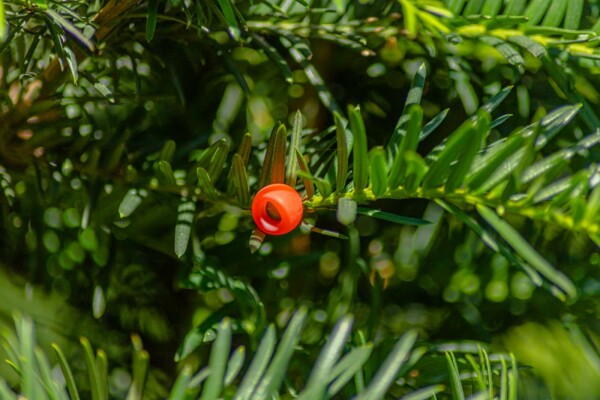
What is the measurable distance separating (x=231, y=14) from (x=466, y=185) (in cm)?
10

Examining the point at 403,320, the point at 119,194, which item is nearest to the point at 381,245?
the point at 403,320

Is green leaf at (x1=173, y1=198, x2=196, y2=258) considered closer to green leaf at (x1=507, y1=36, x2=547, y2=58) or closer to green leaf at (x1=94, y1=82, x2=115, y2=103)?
green leaf at (x1=94, y1=82, x2=115, y2=103)

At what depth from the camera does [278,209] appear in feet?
0.80

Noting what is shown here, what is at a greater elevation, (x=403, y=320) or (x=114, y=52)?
(x=114, y=52)

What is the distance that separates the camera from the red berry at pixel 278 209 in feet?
0.80

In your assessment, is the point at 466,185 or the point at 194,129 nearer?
the point at 466,185

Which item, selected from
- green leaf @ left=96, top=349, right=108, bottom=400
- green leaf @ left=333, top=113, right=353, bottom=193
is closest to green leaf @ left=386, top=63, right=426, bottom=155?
green leaf @ left=333, top=113, right=353, bottom=193

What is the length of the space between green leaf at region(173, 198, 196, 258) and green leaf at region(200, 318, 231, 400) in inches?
2.1

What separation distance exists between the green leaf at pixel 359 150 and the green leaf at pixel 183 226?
0.07 m

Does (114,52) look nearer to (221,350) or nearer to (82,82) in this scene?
(82,82)

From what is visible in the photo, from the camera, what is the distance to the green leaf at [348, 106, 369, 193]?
0.23 m

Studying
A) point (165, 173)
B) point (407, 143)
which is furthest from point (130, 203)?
point (407, 143)

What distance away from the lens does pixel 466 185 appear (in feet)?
0.81

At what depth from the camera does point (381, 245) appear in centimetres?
39
